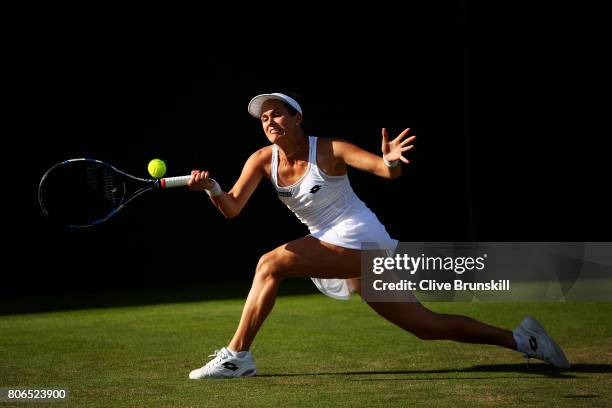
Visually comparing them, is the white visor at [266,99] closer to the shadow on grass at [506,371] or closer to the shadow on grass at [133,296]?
the shadow on grass at [506,371]

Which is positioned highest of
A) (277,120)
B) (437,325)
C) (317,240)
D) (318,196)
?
(277,120)

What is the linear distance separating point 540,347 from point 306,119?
4.92 m

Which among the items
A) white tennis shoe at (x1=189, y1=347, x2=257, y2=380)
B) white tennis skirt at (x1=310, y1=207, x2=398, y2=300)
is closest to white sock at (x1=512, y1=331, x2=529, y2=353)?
white tennis skirt at (x1=310, y1=207, x2=398, y2=300)

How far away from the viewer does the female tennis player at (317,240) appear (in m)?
4.24

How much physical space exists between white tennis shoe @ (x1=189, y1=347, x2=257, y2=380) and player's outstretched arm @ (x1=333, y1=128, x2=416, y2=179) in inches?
36.5

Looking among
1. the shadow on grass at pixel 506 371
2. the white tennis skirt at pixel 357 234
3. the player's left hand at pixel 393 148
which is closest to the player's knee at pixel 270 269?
the white tennis skirt at pixel 357 234

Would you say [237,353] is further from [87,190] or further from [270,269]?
[87,190]

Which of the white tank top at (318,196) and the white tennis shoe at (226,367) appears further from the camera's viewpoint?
the white tank top at (318,196)

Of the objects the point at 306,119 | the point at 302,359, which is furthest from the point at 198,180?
the point at 306,119

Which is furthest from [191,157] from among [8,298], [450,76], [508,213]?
[508,213]

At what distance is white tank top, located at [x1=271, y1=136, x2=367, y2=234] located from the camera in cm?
437

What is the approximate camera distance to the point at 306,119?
8977 mm

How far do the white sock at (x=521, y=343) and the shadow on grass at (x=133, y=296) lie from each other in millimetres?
3579

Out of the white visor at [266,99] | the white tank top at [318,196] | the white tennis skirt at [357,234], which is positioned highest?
the white visor at [266,99]
